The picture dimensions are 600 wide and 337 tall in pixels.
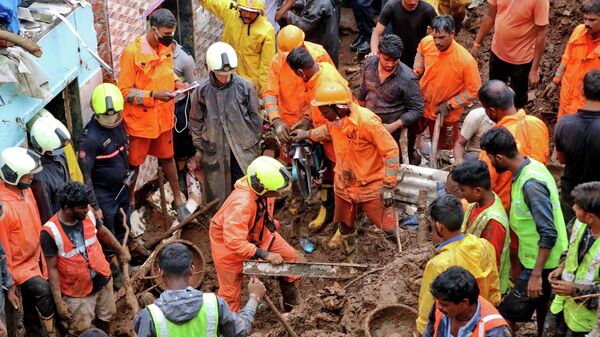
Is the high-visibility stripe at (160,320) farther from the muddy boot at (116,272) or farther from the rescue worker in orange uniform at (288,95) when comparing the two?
the rescue worker in orange uniform at (288,95)

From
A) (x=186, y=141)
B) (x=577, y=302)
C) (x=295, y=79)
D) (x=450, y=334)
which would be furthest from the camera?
(x=186, y=141)

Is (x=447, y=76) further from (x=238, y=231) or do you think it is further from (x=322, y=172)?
(x=238, y=231)

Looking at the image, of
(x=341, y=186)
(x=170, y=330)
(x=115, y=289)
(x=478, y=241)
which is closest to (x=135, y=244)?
(x=115, y=289)

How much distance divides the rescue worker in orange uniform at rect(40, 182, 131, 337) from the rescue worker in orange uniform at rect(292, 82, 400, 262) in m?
2.36

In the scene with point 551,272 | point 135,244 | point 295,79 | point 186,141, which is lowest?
point 135,244

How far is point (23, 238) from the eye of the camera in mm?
7336

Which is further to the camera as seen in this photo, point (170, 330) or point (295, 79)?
point (295, 79)

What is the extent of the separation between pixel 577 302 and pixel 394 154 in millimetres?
2948

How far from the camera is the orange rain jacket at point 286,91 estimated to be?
9734 millimetres

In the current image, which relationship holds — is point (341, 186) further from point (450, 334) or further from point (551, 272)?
point (450, 334)

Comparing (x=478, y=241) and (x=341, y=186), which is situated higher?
(x=478, y=241)

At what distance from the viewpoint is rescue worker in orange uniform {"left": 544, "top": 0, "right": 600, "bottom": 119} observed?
8.42 m

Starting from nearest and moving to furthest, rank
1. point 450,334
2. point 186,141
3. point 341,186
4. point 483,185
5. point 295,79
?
point 450,334 < point 483,185 < point 341,186 < point 295,79 < point 186,141

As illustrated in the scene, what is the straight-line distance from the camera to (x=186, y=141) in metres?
10.5
